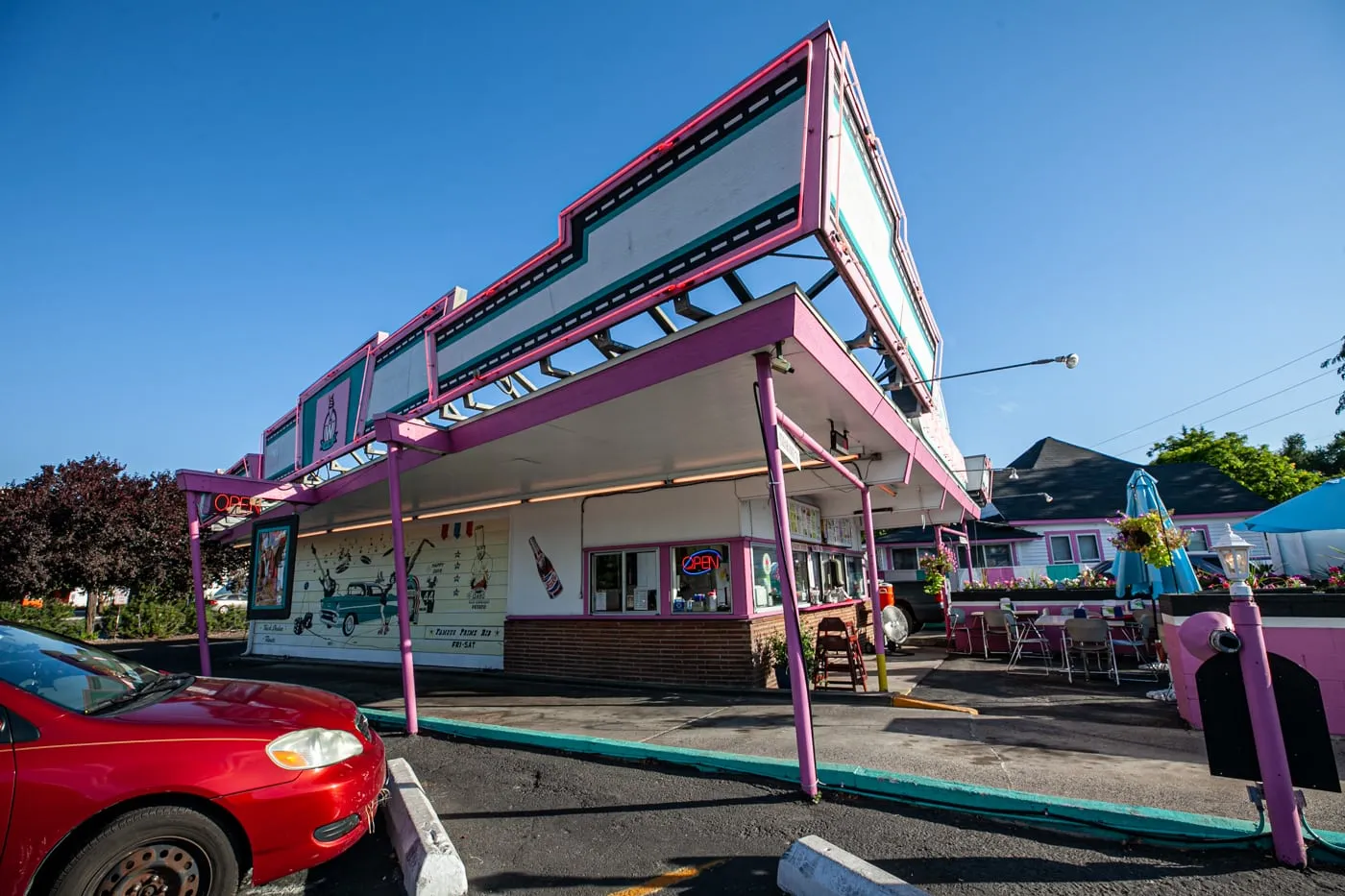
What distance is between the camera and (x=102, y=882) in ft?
8.34

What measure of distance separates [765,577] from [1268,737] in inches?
261

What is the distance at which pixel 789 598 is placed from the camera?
4.47 meters

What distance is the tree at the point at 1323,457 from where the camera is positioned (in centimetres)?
4047

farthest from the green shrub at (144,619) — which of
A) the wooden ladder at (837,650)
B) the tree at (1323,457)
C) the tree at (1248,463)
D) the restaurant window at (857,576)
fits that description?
the tree at (1323,457)

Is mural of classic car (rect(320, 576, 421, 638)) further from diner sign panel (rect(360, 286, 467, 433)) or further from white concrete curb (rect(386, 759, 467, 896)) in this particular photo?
white concrete curb (rect(386, 759, 467, 896))

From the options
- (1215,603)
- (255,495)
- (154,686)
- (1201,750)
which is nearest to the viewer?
(154,686)

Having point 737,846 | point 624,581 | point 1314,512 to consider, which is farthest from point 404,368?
point 1314,512

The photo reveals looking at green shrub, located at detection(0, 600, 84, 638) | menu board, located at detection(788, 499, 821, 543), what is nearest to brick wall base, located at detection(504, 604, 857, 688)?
menu board, located at detection(788, 499, 821, 543)

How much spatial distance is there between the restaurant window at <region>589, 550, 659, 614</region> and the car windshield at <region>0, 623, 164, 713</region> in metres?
6.50

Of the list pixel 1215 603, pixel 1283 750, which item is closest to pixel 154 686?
pixel 1283 750

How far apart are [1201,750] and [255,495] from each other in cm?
1211

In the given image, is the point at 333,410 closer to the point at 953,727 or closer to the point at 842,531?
the point at 842,531

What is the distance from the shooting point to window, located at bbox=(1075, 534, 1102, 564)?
Answer: 21327mm

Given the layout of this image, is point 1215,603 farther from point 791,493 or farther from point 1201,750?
point 791,493
